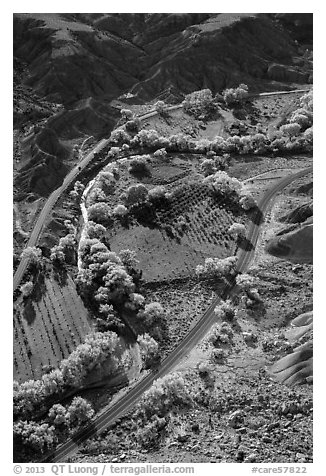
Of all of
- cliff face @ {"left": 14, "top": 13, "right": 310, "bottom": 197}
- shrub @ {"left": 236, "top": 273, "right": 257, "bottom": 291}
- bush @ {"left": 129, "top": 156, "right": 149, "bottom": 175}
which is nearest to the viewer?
shrub @ {"left": 236, "top": 273, "right": 257, "bottom": 291}

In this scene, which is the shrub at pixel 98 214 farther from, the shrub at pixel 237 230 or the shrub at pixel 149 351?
the shrub at pixel 149 351

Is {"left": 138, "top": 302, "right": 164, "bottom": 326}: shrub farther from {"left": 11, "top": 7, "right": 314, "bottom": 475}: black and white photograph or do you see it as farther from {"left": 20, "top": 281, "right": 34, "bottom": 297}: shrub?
{"left": 20, "top": 281, "right": 34, "bottom": 297}: shrub

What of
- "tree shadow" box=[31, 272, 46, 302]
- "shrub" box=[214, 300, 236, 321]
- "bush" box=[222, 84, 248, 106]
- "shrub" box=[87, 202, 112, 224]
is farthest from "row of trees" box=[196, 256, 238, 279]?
"bush" box=[222, 84, 248, 106]

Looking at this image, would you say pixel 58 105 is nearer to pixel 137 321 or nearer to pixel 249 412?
pixel 137 321

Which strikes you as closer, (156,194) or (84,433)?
(84,433)

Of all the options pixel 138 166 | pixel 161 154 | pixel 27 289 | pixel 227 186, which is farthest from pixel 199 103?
pixel 27 289

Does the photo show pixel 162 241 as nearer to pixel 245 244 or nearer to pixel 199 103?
pixel 245 244
